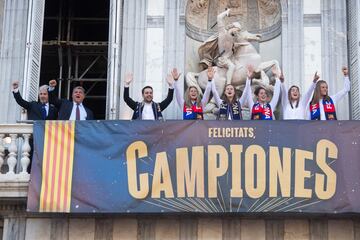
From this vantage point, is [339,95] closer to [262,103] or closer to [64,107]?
[262,103]

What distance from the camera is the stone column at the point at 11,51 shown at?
1981cm

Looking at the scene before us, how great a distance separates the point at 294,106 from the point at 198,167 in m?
2.60

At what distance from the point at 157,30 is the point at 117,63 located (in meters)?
1.40

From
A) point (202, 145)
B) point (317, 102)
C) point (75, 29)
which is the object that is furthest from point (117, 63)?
point (75, 29)

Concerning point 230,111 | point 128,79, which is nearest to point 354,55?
point 230,111

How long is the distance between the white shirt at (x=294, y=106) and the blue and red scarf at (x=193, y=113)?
1.73m

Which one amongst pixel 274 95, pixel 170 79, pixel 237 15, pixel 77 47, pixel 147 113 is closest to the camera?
pixel 147 113

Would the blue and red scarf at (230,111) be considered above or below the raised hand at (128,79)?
below

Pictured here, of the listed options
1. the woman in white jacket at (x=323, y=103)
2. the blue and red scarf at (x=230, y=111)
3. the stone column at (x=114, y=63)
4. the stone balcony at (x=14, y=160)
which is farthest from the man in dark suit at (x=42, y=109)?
the woman in white jacket at (x=323, y=103)

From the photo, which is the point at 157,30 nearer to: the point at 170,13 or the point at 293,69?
the point at 170,13

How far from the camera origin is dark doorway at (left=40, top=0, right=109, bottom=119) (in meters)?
24.2

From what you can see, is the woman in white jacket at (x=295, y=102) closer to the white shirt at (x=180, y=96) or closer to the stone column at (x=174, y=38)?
the white shirt at (x=180, y=96)

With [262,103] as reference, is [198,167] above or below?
below

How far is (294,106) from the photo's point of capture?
18.8m
